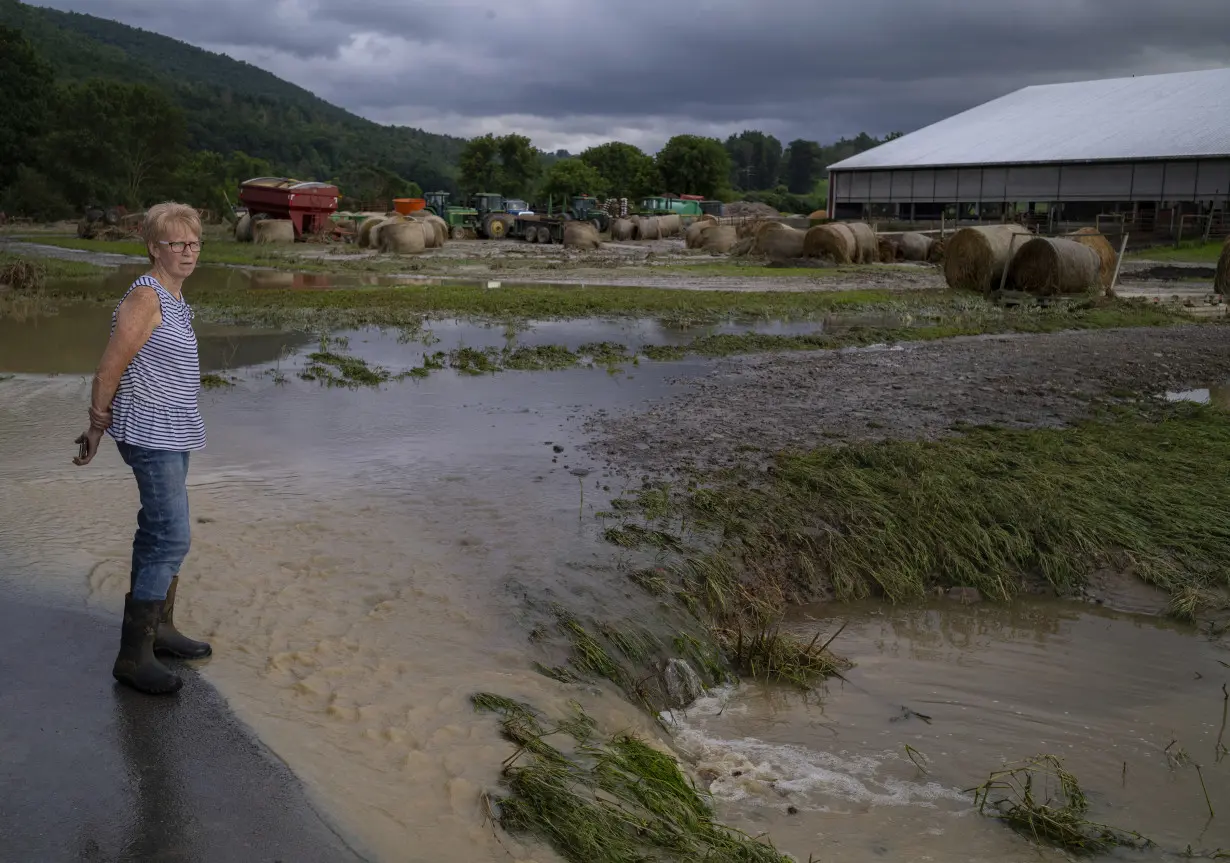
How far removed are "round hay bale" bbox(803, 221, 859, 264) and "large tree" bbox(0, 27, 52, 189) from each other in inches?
1986

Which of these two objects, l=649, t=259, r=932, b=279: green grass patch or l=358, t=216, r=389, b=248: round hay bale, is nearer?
l=649, t=259, r=932, b=279: green grass patch

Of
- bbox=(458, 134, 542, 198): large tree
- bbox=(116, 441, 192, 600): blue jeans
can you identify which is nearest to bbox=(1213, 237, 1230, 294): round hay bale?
bbox=(116, 441, 192, 600): blue jeans

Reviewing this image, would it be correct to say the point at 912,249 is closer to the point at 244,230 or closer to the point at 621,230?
the point at 621,230

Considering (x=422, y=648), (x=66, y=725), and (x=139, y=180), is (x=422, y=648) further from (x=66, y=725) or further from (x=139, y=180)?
(x=139, y=180)

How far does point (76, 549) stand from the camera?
564cm

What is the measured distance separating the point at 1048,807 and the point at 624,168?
9760cm

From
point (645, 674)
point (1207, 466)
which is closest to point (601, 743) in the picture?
point (645, 674)

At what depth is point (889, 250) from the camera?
36219mm

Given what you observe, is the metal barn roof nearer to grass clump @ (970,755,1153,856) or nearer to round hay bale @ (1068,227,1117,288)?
round hay bale @ (1068,227,1117,288)

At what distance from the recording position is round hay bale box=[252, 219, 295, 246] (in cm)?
4178

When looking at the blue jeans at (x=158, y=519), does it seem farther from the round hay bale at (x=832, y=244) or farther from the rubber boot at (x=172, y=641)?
the round hay bale at (x=832, y=244)

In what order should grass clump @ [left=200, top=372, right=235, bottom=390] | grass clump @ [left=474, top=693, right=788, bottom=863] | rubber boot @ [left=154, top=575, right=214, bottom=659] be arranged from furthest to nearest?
1. grass clump @ [left=200, top=372, right=235, bottom=390]
2. rubber boot @ [left=154, top=575, right=214, bottom=659]
3. grass clump @ [left=474, top=693, right=788, bottom=863]

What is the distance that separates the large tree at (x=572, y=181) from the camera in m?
86.4

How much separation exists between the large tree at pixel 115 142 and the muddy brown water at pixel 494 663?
63.6 meters
